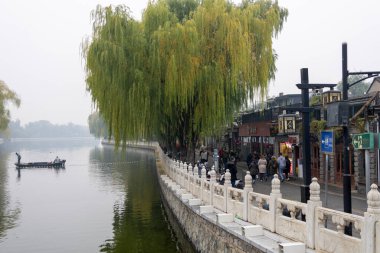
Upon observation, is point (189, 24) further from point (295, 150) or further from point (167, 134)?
point (295, 150)

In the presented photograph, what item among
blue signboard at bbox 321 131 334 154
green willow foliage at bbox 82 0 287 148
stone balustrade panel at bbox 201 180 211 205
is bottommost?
stone balustrade panel at bbox 201 180 211 205

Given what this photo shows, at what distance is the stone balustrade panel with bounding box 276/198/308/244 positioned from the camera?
24.7ft

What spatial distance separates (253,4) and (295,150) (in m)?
7.75

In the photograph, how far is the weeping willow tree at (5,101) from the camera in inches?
2195

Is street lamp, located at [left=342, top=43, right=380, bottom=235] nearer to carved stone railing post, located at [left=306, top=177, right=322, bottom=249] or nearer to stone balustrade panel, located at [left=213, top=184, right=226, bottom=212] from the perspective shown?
carved stone railing post, located at [left=306, top=177, right=322, bottom=249]

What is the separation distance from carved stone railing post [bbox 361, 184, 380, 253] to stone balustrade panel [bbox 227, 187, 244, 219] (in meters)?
4.38

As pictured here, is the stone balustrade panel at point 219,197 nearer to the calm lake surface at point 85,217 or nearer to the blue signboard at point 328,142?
the calm lake surface at point 85,217

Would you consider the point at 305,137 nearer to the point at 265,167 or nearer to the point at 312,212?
the point at 312,212

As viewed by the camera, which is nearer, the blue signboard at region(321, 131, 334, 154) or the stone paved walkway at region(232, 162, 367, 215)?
the blue signboard at region(321, 131, 334, 154)

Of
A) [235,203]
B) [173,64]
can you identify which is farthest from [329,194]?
[173,64]

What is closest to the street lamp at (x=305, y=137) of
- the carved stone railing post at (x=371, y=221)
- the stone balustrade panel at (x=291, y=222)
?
the stone balustrade panel at (x=291, y=222)

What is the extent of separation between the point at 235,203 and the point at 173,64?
339 inches

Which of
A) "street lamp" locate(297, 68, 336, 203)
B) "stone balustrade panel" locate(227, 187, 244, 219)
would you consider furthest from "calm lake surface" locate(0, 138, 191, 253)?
"street lamp" locate(297, 68, 336, 203)

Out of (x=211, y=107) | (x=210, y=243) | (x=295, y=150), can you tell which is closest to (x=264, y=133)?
(x=295, y=150)
